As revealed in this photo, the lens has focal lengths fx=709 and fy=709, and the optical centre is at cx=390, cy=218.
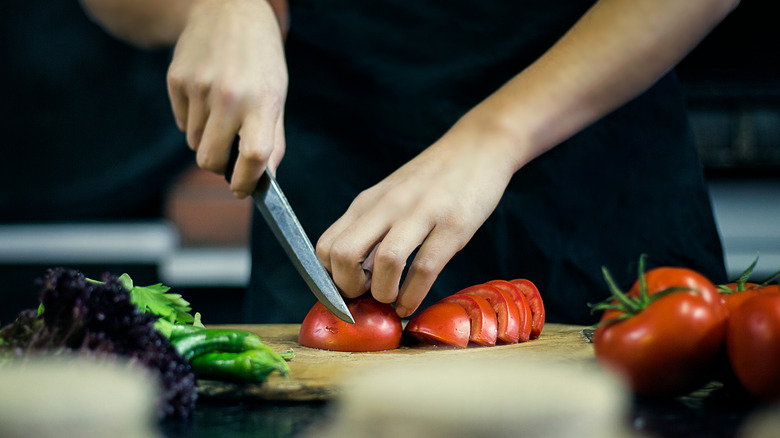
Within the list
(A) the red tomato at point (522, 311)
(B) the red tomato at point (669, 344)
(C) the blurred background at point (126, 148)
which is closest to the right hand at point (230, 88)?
(A) the red tomato at point (522, 311)

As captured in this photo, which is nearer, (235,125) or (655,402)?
(655,402)

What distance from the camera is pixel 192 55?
3.62 feet

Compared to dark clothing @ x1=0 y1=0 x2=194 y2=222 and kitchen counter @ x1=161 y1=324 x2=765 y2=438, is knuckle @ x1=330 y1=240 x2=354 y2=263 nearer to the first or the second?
kitchen counter @ x1=161 y1=324 x2=765 y2=438

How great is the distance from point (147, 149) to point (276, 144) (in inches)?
55.5

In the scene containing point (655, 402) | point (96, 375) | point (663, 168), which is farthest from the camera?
point (663, 168)

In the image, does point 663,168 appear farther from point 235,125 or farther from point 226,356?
point 226,356

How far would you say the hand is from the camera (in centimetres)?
98

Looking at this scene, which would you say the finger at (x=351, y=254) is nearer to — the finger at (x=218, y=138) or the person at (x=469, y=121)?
the person at (x=469, y=121)

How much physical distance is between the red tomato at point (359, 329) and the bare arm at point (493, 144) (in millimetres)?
25

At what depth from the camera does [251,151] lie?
1.00 metres

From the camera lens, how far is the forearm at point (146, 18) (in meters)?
1.28

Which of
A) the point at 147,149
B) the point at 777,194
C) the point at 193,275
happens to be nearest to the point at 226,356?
the point at 193,275

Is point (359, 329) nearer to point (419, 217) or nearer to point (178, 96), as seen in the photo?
point (419, 217)

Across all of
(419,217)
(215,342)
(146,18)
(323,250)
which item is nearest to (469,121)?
(419,217)
